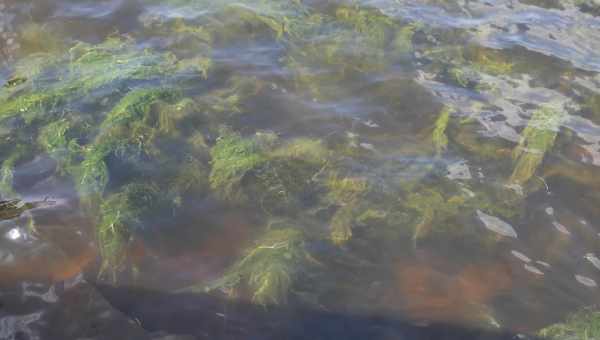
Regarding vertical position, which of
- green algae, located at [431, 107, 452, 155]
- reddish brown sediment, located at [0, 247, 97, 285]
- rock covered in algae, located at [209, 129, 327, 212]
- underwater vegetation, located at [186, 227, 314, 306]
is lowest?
reddish brown sediment, located at [0, 247, 97, 285]

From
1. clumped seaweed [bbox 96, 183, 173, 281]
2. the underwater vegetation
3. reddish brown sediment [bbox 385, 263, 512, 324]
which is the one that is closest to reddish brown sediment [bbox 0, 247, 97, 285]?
clumped seaweed [bbox 96, 183, 173, 281]

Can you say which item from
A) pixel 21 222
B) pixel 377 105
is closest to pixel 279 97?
pixel 377 105

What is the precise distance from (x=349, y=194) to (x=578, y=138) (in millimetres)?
2183

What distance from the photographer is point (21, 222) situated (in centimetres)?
354

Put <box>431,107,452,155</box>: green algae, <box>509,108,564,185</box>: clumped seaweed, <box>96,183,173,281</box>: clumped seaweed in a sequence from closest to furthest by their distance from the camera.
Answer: <box>96,183,173,281</box>: clumped seaweed
<box>509,108,564,185</box>: clumped seaweed
<box>431,107,452,155</box>: green algae

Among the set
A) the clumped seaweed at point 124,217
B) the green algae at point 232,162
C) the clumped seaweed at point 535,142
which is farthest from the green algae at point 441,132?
the clumped seaweed at point 124,217

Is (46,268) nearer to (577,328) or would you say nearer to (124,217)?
(124,217)

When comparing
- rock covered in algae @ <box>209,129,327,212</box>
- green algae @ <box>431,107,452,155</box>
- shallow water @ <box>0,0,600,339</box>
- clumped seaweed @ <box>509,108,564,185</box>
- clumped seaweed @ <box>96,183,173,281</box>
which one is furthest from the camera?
green algae @ <box>431,107,452,155</box>

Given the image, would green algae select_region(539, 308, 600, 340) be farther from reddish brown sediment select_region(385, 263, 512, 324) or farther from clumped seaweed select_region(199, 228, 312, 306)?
clumped seaweed select_region(199, 228, 312, 306)

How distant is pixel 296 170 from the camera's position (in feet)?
13.8

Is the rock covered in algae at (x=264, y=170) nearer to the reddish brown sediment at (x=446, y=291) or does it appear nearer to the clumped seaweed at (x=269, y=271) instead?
the clumped seaweed at (x=269, y=271)

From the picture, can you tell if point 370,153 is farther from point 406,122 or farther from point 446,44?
point 446,44

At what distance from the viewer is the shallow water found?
10.7ft

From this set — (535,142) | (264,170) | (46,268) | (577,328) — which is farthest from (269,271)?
(535,142)
